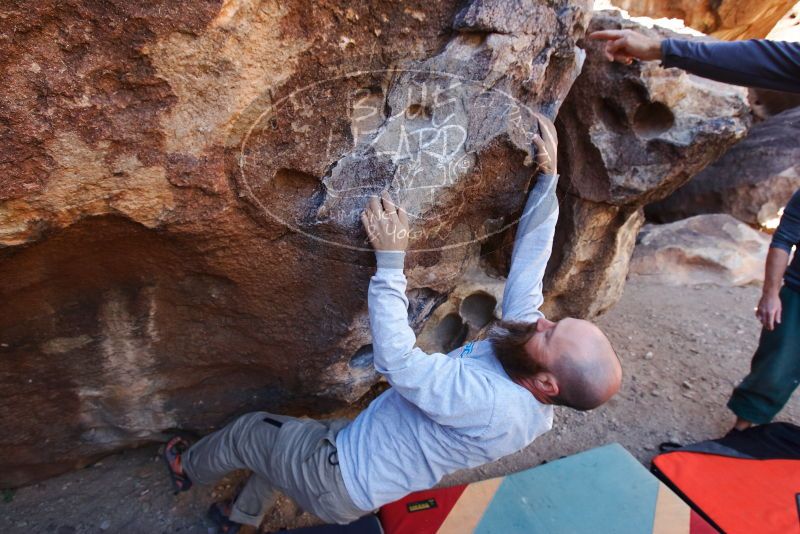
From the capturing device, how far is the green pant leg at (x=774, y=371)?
2.05 m

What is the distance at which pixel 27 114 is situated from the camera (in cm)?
97

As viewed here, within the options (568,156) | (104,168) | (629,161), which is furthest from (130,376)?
(629,161)

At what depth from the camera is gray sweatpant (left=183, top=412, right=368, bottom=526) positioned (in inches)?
54.1

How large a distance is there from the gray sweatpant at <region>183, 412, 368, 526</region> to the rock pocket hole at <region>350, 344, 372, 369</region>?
0.20 m

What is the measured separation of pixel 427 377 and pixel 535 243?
0.55m

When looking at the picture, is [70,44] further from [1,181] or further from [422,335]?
[422,335]

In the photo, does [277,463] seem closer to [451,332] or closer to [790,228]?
[451,332]

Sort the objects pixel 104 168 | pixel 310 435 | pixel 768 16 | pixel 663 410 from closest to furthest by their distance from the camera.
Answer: pixel 104 168
pixel 310 435
pixel 663 410
pixel 768 16

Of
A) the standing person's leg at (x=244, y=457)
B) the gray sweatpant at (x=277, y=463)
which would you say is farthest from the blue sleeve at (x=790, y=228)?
the standing person's leg at (x=244, y=457)

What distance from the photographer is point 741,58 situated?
5.05 ft

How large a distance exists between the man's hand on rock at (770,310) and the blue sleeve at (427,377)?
1472 millimetres

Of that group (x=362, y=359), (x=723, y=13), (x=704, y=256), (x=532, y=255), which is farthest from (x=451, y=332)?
(x=723, y=13)

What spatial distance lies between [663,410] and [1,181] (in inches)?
103

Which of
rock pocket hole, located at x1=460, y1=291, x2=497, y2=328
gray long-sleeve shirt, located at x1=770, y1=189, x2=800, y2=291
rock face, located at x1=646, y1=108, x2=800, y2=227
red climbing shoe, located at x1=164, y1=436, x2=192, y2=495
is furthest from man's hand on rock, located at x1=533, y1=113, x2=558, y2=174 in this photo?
rock face, located at x1=646, y1=108, x2=800, y2=227
